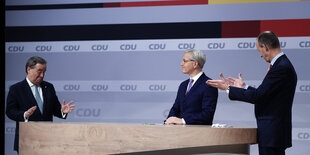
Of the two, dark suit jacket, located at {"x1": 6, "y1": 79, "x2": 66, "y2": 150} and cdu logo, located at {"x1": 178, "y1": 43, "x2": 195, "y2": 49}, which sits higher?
cdu logo, located at {"x1": 178, "y1": 43, "x2": 195, "y2": 49}

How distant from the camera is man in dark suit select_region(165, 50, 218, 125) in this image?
4035 millimetres

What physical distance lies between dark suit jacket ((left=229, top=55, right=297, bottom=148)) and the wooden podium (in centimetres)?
11

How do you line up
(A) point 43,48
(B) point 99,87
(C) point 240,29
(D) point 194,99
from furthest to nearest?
(A) point 43,48
(B) point 99,87
(C) point 240,29
(D) point 194,99

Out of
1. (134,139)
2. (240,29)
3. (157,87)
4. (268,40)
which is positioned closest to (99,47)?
(157,87)

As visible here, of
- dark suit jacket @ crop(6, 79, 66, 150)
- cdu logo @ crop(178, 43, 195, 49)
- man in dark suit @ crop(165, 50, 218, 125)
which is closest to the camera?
man in dark suit @ crop(165, 50, 218, 125)

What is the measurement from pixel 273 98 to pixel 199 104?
78cm

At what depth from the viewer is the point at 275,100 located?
3.47 meters

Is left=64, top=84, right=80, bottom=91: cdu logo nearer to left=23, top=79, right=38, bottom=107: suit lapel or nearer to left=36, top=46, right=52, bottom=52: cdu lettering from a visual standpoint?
left=36, top=46, right=52, bottom=52: cdu lettering

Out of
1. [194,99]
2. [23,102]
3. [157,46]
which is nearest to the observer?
[194,99]

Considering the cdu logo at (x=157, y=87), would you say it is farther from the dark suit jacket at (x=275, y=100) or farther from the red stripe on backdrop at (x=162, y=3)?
the dark suit jacket at (x=275, y=100)

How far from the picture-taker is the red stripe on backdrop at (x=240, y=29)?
6012 millimetres

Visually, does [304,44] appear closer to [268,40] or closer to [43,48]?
[268,40]

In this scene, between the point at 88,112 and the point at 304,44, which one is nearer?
the point at 304,44

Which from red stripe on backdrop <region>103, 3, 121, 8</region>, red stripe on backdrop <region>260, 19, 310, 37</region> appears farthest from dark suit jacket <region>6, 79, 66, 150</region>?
red stripe on backdrop <region>260, 19, 310, 37</region>
